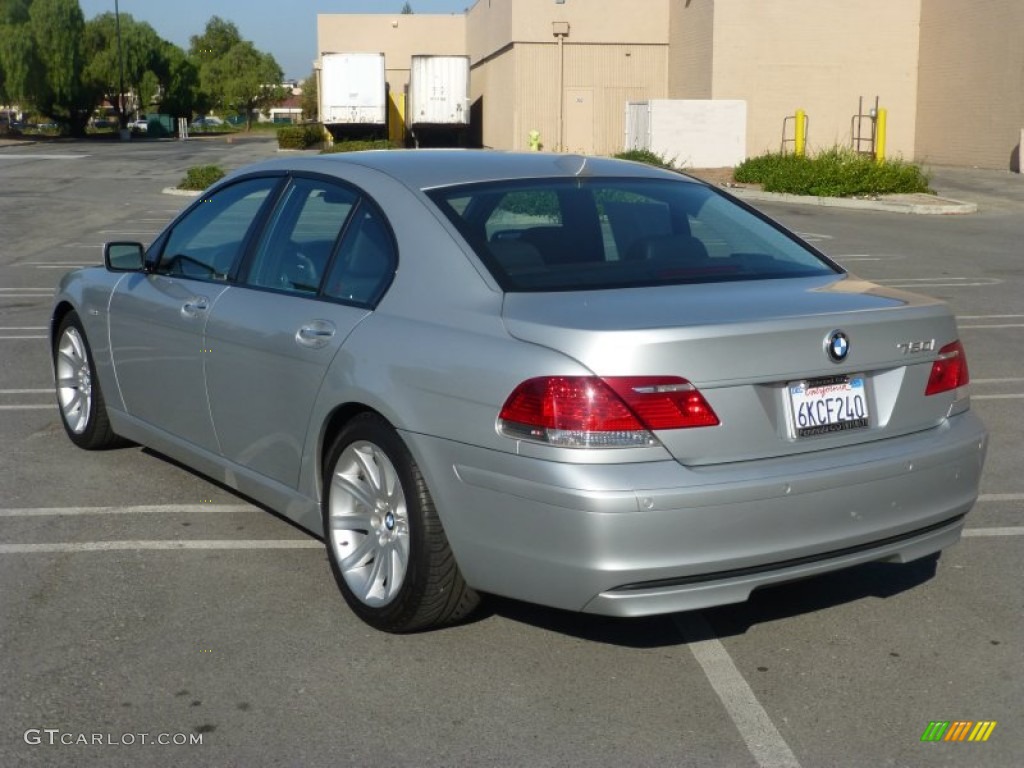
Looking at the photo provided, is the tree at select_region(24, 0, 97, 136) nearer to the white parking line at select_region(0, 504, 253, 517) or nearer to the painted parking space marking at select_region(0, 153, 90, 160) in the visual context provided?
the painted parking space marking at select_region(0, 153, 90, 160)

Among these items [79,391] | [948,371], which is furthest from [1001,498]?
[79,391]

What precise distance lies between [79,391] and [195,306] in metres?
1.80

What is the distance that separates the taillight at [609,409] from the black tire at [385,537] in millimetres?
594

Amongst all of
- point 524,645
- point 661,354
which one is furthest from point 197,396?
point 661,354

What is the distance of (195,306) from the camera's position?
5.86m

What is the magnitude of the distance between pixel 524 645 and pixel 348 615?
0.69 meters

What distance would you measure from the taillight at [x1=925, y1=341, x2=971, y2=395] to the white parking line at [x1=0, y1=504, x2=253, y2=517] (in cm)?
313

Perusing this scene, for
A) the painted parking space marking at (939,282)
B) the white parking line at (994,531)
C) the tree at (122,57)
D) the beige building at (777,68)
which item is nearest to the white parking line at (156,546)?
the white parking line at (994,531)

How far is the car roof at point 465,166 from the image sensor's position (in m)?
5.14

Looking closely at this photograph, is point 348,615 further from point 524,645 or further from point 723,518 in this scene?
point 723,518

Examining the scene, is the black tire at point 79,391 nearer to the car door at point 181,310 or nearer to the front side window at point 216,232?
the car door at point 181,310

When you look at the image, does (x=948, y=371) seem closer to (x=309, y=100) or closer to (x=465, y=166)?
(x=465, y=166)

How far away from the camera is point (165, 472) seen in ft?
22.9

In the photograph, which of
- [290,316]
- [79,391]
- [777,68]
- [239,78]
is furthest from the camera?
[239,78]
